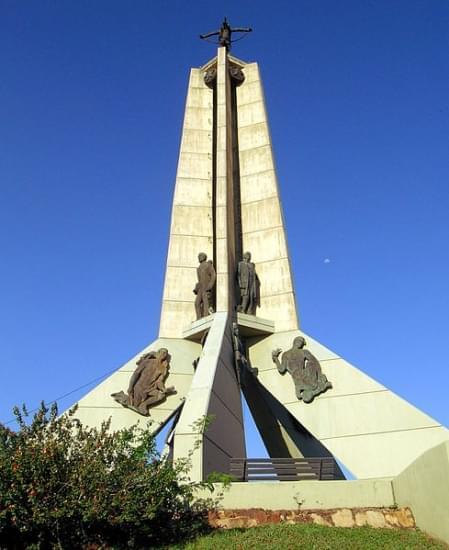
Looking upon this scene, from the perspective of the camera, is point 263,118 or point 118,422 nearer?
point 118,422

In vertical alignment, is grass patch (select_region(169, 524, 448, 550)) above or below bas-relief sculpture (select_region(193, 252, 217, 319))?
below

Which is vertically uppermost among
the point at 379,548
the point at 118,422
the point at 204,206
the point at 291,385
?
the point at 204,206

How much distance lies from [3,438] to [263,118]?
12.1 m

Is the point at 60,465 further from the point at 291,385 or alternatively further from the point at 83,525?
the point at 291,385

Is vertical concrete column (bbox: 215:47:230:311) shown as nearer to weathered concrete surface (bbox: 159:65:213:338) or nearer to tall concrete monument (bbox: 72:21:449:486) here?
tall concrete monument (bbox: 72:21:449:486)

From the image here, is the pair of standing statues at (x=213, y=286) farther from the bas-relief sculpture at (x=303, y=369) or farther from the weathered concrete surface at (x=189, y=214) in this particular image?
the bas-relief sculpture at (x=303, y=369)

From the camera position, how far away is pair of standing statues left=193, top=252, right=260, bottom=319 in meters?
13.7

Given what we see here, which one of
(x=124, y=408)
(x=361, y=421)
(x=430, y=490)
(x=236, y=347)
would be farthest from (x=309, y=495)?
(x=124, y=408)

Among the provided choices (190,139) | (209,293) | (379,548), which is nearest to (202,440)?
(379,548)

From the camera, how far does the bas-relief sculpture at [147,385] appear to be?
471 inches

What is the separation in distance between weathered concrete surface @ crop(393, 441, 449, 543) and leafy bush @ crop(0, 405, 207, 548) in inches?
102

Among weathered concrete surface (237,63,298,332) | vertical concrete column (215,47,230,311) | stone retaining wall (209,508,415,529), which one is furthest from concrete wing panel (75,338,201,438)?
A: stone retaining wall (209,508,415,529)

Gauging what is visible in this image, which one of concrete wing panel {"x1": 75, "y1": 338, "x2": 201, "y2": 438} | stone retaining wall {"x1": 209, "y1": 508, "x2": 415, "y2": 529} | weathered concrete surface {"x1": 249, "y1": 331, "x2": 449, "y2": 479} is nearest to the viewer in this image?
stone retaining wall {"x1": 209, "y1": 508, "x2": 415, "y2": 529}

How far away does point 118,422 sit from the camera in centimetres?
1165
